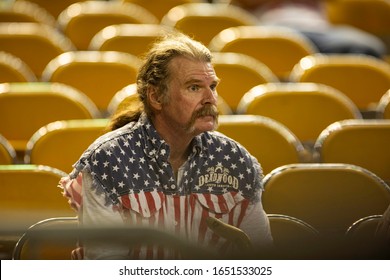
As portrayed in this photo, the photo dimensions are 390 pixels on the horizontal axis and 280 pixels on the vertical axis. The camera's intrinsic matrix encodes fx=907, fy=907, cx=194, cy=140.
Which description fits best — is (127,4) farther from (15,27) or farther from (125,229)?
(125,229)

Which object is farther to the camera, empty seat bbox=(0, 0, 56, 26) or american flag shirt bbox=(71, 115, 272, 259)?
A: empty seat bbox=(0, 0, 56, 26)

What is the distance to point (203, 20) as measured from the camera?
486 cm

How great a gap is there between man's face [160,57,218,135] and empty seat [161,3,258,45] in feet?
7.99

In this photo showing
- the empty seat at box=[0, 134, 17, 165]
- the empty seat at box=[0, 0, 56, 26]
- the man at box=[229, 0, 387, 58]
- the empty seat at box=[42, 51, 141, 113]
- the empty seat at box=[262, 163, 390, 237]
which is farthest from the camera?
the empty seat at box=[0, 0, 56, 26]

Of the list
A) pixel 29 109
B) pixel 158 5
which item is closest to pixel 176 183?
pixel 29 109

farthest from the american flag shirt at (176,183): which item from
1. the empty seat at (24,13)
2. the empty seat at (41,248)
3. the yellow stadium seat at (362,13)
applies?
the yellow stadium seat at (362,13)

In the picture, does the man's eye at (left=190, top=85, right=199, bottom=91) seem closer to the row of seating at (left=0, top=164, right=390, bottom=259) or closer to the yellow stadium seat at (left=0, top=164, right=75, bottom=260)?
the row of seating at (left=0, top=164, right=390, bottom=259)

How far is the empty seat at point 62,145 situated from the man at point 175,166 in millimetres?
682

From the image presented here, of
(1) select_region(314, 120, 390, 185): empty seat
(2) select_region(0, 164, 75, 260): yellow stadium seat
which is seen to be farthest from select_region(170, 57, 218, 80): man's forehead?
(1) select_region(314, 120, 390, 185): empty seat

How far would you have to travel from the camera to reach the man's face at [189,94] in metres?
2.23

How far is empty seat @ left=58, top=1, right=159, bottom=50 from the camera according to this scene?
488cm

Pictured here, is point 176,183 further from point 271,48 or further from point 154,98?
point 271,48
